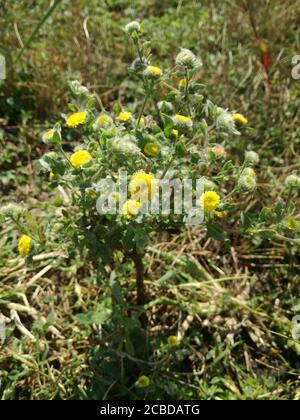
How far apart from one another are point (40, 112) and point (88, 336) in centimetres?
111

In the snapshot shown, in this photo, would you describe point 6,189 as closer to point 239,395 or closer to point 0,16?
point 0,16

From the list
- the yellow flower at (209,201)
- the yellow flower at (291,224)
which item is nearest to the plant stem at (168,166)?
the yellow flower at (209,201)

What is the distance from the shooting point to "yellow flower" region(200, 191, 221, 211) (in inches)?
51.7

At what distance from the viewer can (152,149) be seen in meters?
1.36

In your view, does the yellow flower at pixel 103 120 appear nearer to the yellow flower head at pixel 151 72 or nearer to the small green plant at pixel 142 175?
the small green plant at pixel 142 175

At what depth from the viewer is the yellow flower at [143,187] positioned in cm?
129

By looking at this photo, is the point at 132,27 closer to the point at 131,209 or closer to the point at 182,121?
the point at 182,121

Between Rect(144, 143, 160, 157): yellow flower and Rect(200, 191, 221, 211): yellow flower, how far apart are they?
170mm

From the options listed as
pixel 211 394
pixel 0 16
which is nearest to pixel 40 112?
pixel 0 16

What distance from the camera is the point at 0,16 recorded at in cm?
257

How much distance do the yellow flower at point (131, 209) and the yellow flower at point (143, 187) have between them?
22 mm

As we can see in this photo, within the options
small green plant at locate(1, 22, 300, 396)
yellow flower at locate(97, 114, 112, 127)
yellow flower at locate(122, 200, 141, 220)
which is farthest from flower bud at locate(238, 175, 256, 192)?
yellow flower at locate(97, 114, 112, 127)

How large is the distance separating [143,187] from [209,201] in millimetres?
172

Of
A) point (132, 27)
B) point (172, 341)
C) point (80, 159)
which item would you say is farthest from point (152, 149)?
point (172, 341)
